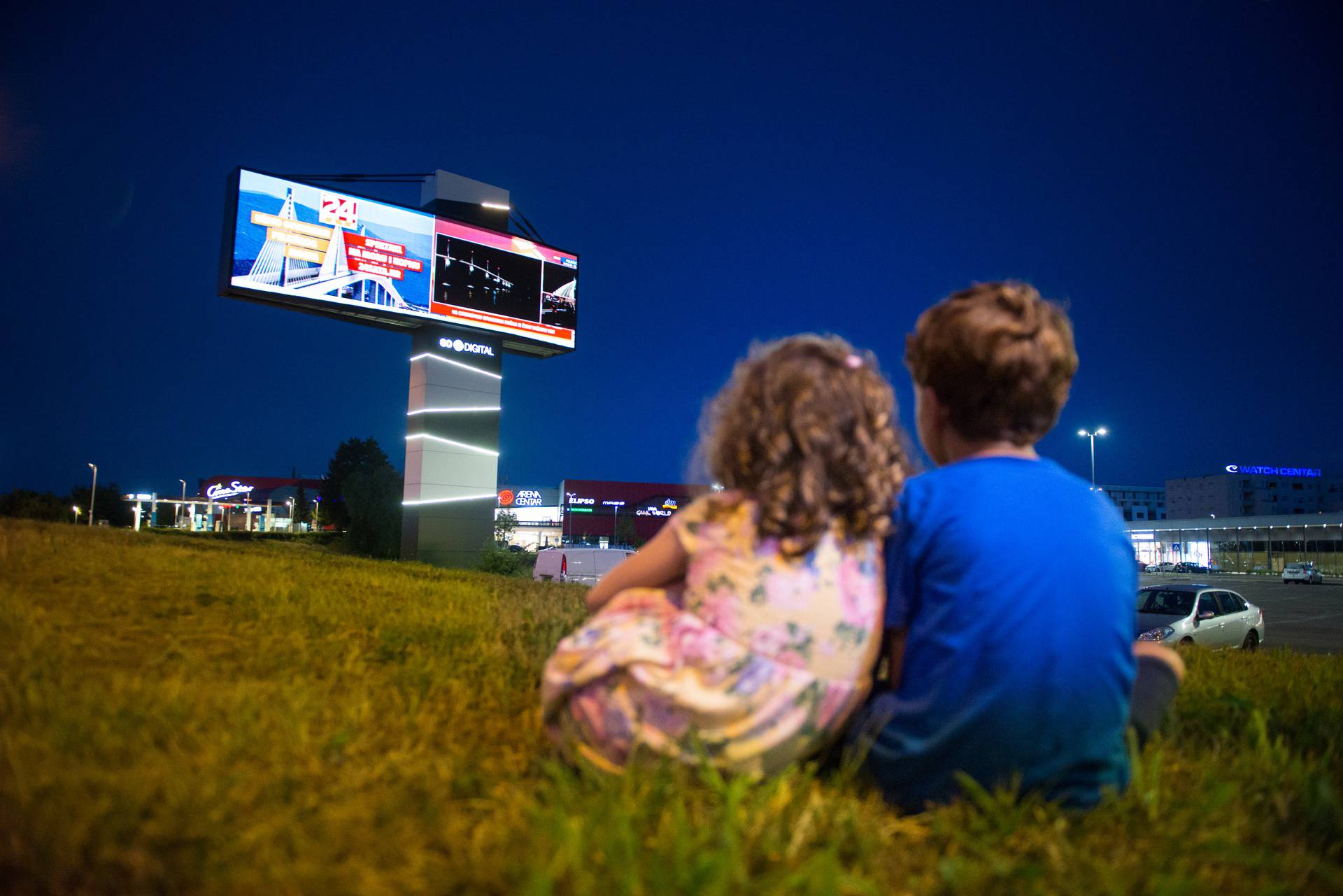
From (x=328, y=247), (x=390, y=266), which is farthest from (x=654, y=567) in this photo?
(x=390, y=266)

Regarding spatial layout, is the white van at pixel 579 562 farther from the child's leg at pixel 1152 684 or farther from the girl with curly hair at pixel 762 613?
the girl with curly hair at pixel 762 613

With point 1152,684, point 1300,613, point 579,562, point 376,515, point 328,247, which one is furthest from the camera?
point 376,515

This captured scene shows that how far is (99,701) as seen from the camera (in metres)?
1.97

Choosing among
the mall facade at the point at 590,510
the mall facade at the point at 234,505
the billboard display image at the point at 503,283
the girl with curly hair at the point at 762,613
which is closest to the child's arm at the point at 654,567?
the girl with curly hair at the point at 762,613

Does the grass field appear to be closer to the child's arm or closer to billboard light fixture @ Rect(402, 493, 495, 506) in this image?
the child's arm

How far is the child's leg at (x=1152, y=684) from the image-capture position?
2107 mm

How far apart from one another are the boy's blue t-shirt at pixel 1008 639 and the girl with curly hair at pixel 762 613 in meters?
0.11

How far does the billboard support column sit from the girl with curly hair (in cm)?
2202

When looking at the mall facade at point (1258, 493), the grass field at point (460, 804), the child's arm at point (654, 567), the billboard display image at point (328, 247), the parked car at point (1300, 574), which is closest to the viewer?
the grass field at point (460, 804)

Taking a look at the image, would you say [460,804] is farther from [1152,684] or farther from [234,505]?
[234,505]

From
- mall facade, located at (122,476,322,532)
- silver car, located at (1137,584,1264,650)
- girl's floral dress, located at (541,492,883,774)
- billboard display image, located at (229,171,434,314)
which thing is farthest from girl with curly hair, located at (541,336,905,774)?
mall facade, located at (122,476,322,532)

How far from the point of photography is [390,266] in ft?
70.2

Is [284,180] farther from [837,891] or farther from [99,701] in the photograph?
[837,891]

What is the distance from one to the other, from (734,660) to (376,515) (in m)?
36.0
